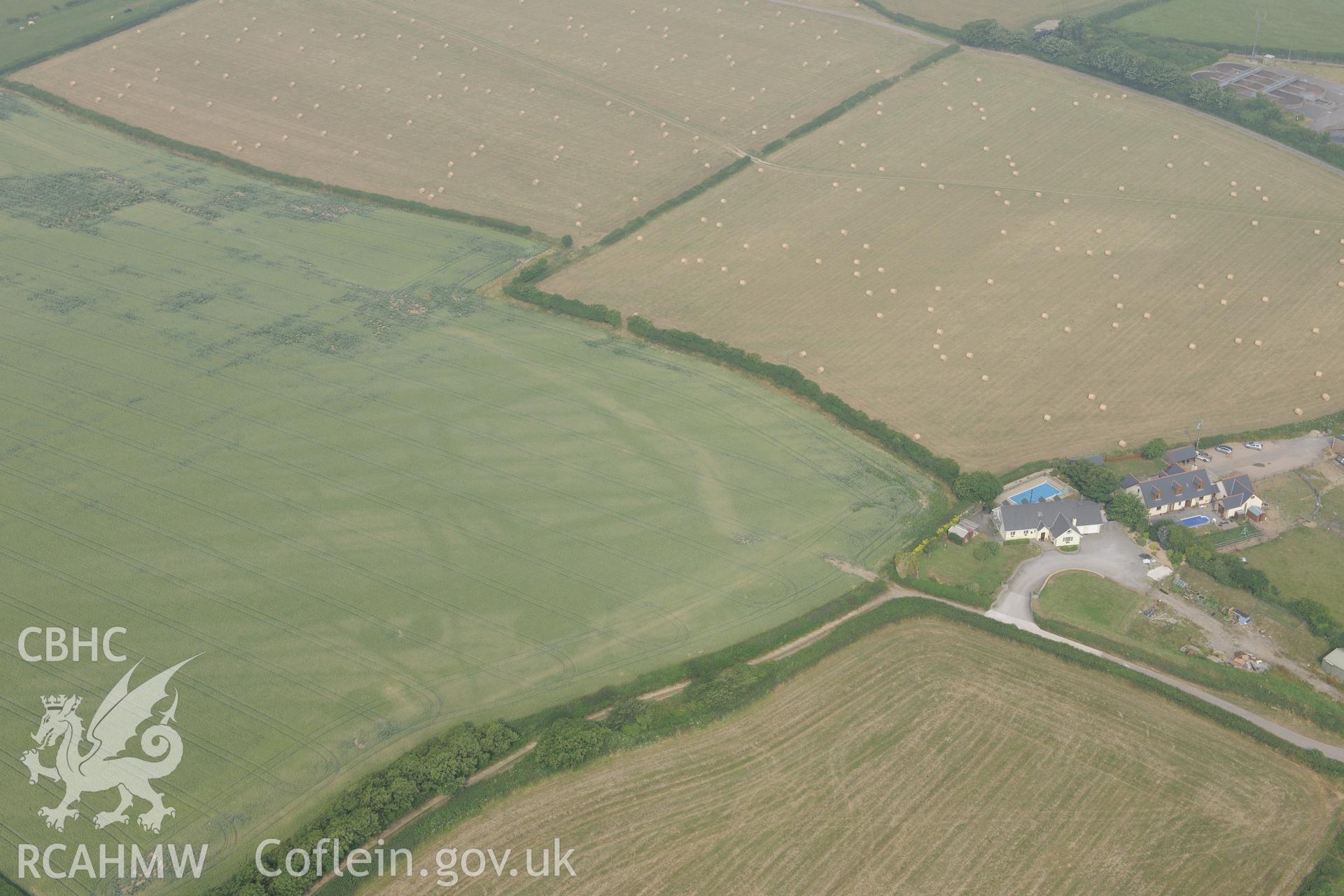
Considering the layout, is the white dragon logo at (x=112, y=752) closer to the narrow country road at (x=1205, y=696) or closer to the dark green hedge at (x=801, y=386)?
the dark green hedge at (x=801, y=386)

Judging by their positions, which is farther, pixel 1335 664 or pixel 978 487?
pixel 978 487

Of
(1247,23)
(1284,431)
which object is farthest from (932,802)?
(1247,23)

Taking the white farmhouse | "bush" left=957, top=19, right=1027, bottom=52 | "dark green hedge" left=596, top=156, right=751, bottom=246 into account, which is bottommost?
the white farmhouse

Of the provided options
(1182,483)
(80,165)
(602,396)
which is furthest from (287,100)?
(1182,483)

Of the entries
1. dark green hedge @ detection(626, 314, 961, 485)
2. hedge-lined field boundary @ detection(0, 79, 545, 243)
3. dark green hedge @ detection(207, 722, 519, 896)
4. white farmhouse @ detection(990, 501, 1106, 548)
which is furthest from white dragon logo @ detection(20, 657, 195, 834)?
hedge-lined field boundary @ detection(0, 79, 545, 243)

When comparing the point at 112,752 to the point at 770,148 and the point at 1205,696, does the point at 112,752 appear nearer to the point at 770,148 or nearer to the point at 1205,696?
the point at 1205,696

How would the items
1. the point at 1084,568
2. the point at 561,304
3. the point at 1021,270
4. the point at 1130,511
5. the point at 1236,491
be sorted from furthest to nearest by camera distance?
the point at 1021,270, the point at 561,304, the point at 1236,491, the point at 1130,511, the point at 1084,568

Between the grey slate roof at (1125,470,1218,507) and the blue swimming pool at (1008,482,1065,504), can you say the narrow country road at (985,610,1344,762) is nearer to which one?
the blue swimming pool at (1008,482,1065,504)
